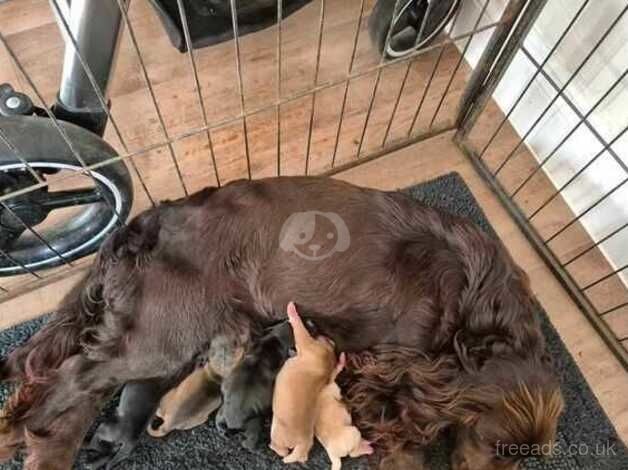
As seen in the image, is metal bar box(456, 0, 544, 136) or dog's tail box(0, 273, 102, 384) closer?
dog's tail box(0, 273, 102, 384)

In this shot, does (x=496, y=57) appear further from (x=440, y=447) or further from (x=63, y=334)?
(x=63, y=334)

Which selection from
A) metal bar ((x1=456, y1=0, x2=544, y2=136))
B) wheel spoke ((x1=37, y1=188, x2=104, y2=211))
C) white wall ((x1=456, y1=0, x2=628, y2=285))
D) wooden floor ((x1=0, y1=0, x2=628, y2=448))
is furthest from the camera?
wooden floor ((x1=0, y1=0, x2=628, y2=448))

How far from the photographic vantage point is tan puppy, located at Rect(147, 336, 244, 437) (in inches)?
46.6

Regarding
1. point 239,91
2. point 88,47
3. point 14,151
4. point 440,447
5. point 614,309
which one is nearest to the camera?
point 14,151

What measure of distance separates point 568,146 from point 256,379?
A: 1035 mm

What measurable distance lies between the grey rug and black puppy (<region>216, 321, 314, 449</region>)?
0.49 ft

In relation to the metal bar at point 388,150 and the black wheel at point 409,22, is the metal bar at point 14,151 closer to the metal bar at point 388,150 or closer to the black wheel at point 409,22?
the metal bar at point 388,150

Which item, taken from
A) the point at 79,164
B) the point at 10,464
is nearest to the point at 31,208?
the point at 79,164

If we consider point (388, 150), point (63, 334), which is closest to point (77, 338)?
point (63, 334)

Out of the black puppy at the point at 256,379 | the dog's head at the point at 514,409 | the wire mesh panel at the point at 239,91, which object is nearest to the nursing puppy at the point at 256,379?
the black puppy at the point at 256,379

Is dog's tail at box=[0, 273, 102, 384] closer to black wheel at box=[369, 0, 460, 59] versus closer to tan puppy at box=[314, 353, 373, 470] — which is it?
tan puppy at box=[314, 353, 373, 470]

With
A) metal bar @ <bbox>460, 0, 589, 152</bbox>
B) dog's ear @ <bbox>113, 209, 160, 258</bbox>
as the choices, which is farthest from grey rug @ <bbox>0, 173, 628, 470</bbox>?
metal bar @ <bbox>460, 0, 589, 152</bbox>

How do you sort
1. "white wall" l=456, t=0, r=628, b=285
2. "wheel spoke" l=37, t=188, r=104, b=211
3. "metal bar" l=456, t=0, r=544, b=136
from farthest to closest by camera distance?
"white wall" l=456, t=0, r=628, b=285 < "metal bar" l=456, t=0, r=544, b=136 < "wheel spoke" l=37, t=188, r=104, b=211

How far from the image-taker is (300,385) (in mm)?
1172
